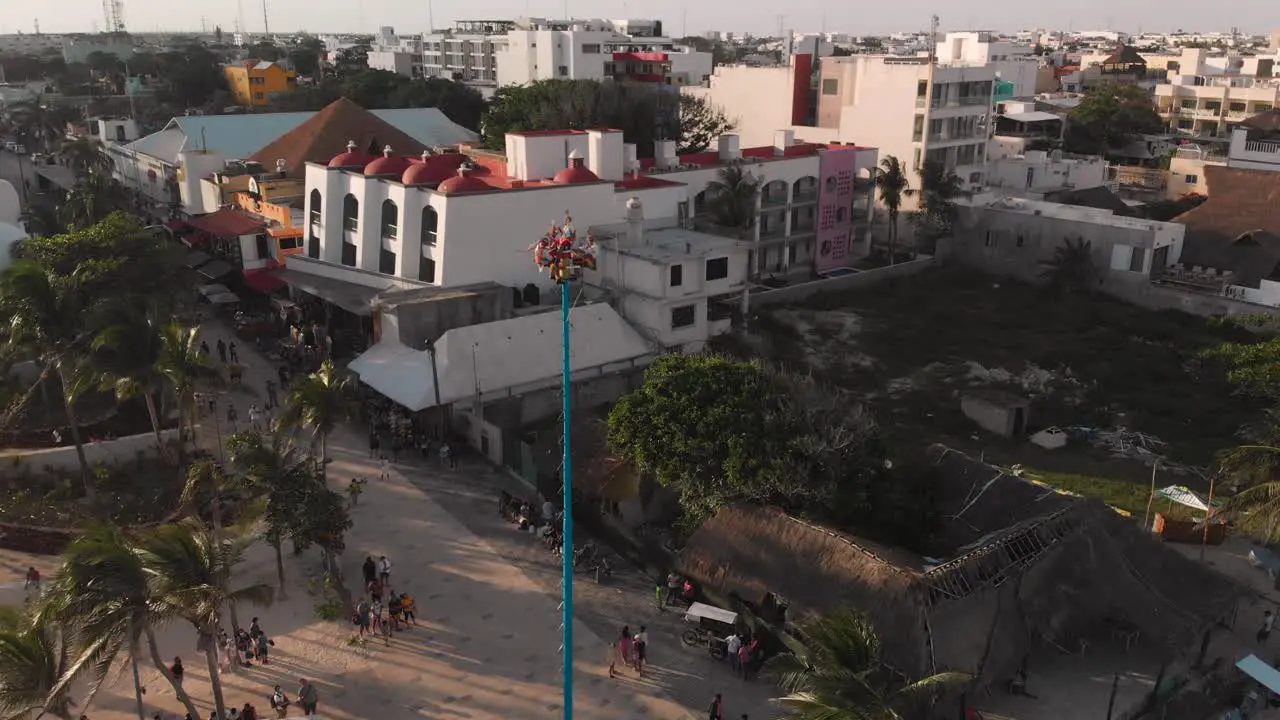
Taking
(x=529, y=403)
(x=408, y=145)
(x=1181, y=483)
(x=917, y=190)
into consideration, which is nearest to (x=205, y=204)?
(x=408, y=145)

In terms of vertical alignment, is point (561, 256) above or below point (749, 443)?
above

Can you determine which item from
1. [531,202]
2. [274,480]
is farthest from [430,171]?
[274,480]

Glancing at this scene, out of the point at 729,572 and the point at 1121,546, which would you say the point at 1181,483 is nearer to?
the point at 1121,546

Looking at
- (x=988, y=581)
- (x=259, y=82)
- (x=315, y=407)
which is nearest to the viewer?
(x=988, y=581)

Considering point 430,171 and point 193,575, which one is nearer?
point 193,575

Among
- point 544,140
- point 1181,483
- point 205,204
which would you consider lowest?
point 1181,483

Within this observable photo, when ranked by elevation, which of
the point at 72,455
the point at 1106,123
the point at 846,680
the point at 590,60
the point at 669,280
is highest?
the point at 590,60

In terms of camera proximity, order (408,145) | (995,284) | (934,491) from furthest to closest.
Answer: (408,145)
(995,284)
(934,491)

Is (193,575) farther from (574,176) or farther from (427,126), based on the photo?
(427,126)

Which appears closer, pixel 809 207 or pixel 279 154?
pixel 809 207
